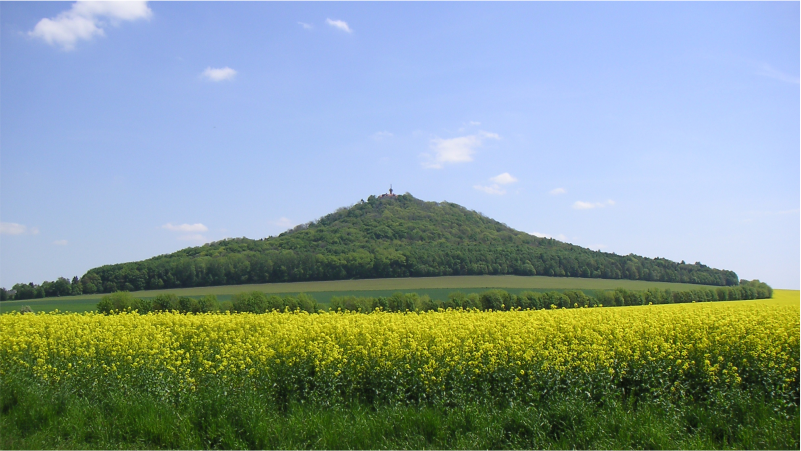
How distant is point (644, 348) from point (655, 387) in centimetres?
83

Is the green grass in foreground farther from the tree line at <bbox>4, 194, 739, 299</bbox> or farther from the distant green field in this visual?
the tree line at <bbox>4, 194, 739, 299</bbox>

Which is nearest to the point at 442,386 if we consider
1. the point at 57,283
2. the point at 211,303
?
the point at 211,303

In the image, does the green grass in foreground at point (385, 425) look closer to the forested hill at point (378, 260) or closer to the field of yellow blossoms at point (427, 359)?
the field of yellow blossoms at point (427, 359)

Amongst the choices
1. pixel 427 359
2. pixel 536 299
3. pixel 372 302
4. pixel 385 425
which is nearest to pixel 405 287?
pixel 372 302

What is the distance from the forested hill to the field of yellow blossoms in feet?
136

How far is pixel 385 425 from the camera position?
5980 mm

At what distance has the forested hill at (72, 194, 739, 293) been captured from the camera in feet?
159

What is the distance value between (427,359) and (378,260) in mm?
45613

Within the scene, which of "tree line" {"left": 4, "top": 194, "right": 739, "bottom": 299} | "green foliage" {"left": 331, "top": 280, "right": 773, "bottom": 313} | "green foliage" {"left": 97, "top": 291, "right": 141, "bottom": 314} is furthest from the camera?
"tree line" {"left": 4, "top": 194, "right": 739, "bottom": 299}

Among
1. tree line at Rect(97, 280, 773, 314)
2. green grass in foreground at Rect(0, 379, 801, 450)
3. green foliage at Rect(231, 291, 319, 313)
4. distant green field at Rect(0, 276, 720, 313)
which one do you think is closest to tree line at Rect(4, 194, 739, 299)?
distant green field at Rect(0, 276, 720, 313)

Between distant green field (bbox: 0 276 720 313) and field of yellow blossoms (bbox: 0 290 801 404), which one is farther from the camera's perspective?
distant green field (bbox: 0 276 720 313)

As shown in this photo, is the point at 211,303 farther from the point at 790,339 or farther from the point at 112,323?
the point at 790,339

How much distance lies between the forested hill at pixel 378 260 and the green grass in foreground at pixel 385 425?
44494 millimetres

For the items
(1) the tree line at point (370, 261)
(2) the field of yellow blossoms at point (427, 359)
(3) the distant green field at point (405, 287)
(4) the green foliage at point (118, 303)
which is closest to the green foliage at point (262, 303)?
(4) the green foliage at point (118, 303)
